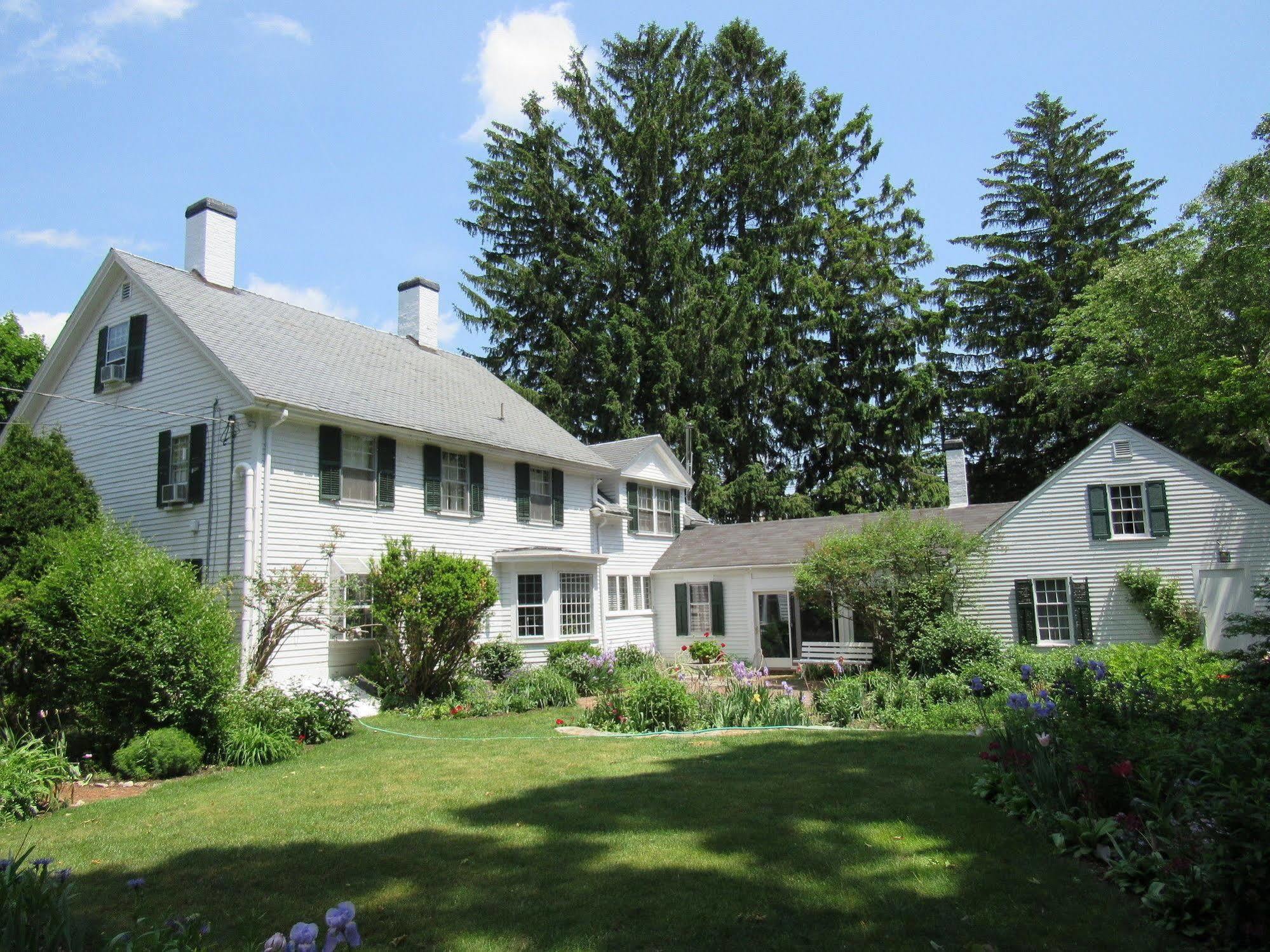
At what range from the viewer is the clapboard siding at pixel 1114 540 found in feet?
58.8

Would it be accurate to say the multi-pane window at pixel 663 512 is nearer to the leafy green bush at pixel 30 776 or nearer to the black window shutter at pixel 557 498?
the black window shutter at pixel 557 498

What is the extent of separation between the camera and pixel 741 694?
12094mm

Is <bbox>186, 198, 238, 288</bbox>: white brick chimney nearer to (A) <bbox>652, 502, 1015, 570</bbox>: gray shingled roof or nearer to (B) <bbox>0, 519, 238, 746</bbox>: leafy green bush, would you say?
(B) <bbox>0, 519, 238, 746</bbox>: leafy green bush

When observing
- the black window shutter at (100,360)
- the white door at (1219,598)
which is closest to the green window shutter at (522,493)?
the black window shutter at (100,360)

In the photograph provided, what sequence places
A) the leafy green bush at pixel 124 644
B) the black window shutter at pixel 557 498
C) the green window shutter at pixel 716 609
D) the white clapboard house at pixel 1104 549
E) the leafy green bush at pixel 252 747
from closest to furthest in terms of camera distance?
1. the leafy green bush at pixel 124 644
2. the leafy green bush at pixel 252 747
3. the white clapboard house at pixel 1104 549
4. the black window shutter at pixel 557 498
5. the green window shutter at pixel 716 609

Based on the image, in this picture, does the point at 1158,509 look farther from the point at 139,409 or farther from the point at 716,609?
the point at 139,409

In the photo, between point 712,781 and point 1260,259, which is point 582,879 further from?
point 1260,259

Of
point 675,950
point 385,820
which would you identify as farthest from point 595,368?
point 675,950

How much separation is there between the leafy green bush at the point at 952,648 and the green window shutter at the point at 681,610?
8834 millimetres

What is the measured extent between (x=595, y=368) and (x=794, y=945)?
29.6 m

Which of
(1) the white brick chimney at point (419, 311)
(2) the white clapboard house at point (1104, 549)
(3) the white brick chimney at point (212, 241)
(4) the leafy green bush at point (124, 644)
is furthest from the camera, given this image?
(1) the white brick chimney at point (419, 311)

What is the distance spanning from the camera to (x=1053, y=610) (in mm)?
19234

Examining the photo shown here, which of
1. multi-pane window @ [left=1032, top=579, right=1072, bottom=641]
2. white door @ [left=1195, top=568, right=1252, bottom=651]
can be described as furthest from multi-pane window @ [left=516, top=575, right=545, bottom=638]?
white door @ [left=1195, top=568, right=1252, bottom=651]

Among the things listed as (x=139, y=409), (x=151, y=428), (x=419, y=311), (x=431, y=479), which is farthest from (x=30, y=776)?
Answer: (x=419, y=311)
